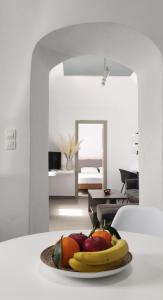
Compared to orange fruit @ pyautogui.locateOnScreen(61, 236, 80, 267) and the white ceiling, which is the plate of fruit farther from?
the white ceiling

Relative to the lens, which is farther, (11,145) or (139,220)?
(11,145)

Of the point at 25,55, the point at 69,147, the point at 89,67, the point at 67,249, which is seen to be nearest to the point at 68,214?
the point at 69,147

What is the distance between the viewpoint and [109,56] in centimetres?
300

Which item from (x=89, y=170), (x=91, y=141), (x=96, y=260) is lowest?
(x=89, y=170)

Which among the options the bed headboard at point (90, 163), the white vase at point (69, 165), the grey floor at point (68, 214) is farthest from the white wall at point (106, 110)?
the bed headboard at point (90, 163)

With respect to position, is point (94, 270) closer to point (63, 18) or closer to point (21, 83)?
point (21, 83)

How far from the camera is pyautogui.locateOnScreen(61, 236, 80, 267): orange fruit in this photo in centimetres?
103

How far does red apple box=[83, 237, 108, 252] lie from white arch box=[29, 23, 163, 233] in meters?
1.54

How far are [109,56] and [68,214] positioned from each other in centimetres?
365

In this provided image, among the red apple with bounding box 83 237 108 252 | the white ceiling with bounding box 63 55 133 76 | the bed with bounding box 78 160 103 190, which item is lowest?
the bed with bounding box 78 160 103 190


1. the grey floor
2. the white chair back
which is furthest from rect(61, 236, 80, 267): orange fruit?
the grey floor

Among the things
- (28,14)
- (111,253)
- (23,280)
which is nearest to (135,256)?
(111,253)

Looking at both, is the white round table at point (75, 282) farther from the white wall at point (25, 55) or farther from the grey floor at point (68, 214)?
the grey floor at point (68, 214)

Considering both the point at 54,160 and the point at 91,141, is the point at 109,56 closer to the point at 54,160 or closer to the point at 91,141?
the point at 54,160
